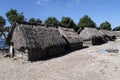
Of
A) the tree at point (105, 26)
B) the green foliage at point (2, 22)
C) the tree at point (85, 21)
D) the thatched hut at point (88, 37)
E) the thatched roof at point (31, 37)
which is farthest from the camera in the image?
the tree at point (105, 26)

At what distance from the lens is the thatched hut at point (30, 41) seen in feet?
57.8

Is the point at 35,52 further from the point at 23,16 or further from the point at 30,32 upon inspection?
the point at 23,16

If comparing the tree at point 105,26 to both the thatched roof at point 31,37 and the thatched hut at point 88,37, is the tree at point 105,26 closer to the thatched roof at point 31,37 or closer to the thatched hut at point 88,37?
the thatched hut at point 88,37

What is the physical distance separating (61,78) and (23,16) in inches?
914

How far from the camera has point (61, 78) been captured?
11.3 meters

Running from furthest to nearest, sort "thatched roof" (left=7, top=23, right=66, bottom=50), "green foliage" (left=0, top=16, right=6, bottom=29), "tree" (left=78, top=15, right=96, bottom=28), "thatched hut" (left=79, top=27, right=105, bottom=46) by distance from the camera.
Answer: "tree" (left=78, top=15, right=96, bottom=28)
"thatched hut" (left=79, top=27, right=105, bottom=46)
"green foliage" (left=0, top=16, right=6, bottom=29)
"thatched roof" (left=7, top=23, right=66, bottom=50)

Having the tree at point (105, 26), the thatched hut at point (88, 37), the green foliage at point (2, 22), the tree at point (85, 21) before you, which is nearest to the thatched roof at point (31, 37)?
the green foliage at point (2, 22)

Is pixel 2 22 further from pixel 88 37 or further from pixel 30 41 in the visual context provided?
pixel 88 37

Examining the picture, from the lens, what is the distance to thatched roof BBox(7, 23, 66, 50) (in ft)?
57.6

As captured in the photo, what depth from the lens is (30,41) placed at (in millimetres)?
17656

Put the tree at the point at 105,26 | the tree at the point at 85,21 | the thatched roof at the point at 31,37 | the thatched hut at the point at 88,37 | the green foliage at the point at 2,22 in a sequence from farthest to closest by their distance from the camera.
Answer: the tree at the point at 105,26, the tree at the point at 85,21, the thatched hut at the point at 88,37, the green foliage at the point at 2,22, the thatched roof at the point at 31,37

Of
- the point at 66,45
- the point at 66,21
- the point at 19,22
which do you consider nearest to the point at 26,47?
the point at 19,22

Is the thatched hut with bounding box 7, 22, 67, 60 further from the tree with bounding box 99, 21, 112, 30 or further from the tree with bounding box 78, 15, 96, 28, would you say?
the tree with bounding box 99, 21, 112, 30

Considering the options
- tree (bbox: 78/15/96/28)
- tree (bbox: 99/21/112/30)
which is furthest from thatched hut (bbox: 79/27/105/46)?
tree (bbox: 99/21/112/30)
